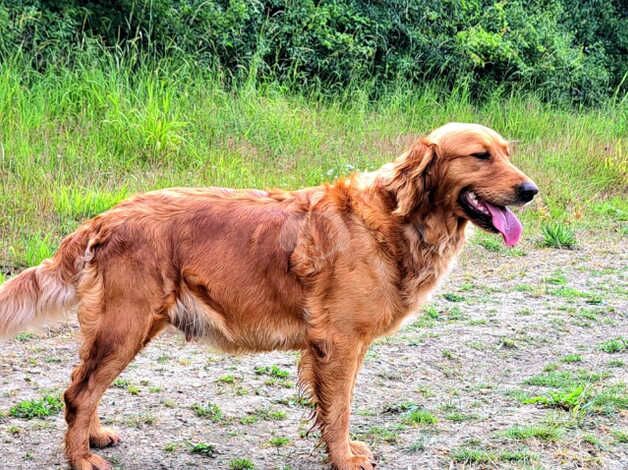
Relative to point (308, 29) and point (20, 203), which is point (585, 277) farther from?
point (308, 29)

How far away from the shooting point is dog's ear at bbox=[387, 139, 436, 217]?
4512 mm

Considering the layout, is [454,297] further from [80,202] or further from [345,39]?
[345,39]

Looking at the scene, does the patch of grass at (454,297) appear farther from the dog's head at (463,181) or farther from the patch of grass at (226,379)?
the dog's head at (463,181)

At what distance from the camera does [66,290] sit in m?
4.30

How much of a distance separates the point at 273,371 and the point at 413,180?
1.82 meters

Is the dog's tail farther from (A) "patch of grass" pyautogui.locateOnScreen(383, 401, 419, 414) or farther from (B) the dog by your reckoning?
(A) "patch of grass" pyautogui.locateOnScreen(383, 401, 419, 414)

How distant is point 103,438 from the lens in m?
4.51

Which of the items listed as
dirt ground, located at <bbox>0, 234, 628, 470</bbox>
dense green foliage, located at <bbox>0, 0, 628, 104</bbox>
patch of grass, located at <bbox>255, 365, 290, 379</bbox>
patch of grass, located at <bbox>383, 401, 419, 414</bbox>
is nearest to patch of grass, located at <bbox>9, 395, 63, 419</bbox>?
dirt ground, located at <bbox>0, 234, 628, 470</bbox>

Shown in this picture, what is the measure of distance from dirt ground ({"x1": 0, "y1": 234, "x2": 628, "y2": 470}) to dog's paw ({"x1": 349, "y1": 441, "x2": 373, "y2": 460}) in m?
0.09

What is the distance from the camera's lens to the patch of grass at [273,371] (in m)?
5.61

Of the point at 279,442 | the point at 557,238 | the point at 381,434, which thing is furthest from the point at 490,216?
the point at 557,238

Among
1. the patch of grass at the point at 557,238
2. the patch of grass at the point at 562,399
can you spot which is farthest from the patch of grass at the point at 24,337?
the patch of grass at the point at 557,238

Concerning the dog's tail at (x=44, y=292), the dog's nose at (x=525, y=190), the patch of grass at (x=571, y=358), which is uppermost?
the dog's nose at (x=525, y=190)

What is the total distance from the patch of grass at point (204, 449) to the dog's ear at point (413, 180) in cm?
159
